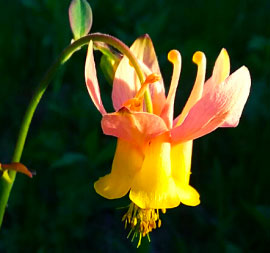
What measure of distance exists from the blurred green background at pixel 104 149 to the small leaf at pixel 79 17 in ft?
2.54

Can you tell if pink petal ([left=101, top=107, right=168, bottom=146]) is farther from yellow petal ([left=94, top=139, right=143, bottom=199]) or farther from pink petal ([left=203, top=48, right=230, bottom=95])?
pink petal ([left=203, top=48, right=230, bottom=95])

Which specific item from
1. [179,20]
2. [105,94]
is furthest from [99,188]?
[179,20]

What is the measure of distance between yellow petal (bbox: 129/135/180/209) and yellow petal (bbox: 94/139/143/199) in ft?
0.06

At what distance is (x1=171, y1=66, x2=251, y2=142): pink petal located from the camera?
1.42 metres

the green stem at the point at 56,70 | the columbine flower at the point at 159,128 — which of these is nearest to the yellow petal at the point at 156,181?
the columbine flower at the point at 159,128

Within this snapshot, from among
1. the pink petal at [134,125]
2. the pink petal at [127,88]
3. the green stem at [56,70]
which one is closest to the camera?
the pink petal at [134,125]

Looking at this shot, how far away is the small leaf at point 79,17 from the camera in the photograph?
170cm

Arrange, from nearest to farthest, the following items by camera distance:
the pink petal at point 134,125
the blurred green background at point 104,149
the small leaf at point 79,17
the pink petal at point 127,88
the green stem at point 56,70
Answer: the pink petal at point 134,125 → the green stem at point 56,70 → the pink petal at point 127,88 → the small leaf at point 79,17 → the blurred green background at point 104,149

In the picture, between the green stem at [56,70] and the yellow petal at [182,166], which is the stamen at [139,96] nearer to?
the green stem at [56,70]

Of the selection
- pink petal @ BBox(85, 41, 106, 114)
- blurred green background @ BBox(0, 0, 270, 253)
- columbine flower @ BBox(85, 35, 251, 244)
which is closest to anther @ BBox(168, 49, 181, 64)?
columbine flower @ BBox(85, 35, 251, 244)

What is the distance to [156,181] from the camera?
57.2 inches

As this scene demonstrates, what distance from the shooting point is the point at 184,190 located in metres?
1.50

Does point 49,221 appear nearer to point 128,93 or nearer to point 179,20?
point 128,93

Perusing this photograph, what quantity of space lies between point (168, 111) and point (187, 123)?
0.24 feet
